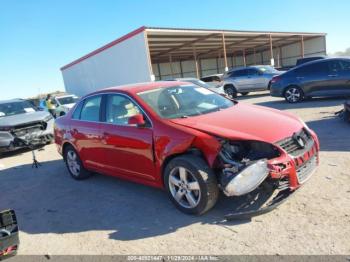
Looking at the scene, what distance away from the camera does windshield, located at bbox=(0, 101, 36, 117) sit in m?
10.6

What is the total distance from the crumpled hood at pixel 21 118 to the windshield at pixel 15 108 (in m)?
0.47

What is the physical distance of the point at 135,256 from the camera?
→ 3266mm

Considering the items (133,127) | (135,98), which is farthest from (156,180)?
(135,98)

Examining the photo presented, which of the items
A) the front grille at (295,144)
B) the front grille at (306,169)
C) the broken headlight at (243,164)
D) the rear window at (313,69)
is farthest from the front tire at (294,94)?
the broken headlight at (243,164)

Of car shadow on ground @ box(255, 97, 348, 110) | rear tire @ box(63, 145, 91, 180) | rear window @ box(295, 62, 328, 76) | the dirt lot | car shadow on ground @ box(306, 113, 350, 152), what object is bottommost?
the dirt lot

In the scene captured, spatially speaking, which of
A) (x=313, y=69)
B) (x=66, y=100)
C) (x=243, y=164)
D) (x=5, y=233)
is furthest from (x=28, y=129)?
(x=66, y=100)

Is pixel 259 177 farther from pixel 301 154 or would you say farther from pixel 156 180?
pixel 156 180

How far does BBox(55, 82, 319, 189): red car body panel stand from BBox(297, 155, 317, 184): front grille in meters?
0.06

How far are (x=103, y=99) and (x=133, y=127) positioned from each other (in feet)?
3.45

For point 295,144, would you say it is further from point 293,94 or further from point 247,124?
point 293,94

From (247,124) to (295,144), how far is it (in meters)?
0.60

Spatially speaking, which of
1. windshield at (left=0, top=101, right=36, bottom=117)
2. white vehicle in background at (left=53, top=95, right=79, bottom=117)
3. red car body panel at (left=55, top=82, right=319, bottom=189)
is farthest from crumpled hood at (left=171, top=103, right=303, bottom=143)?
white vehicle in background at (left=53, top=95, right=79, bottom=117)

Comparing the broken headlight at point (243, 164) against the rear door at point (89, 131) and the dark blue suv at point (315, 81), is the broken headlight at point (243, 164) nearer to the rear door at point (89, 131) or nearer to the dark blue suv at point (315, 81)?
the rear door at point (89, 131)

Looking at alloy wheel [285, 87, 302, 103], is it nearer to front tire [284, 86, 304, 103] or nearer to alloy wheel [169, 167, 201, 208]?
front tire [284, 86, 304, 103]
